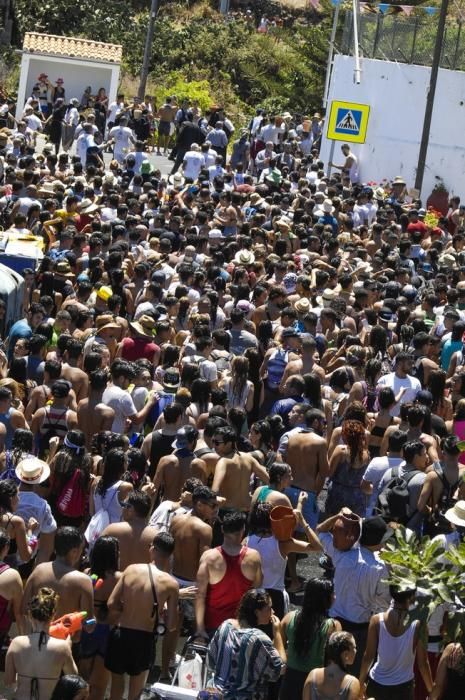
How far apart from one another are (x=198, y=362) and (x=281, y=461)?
1883mm

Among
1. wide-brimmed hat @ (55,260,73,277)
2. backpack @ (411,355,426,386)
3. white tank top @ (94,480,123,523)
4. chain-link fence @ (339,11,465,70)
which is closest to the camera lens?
white tank top @ (94,480,123,523)

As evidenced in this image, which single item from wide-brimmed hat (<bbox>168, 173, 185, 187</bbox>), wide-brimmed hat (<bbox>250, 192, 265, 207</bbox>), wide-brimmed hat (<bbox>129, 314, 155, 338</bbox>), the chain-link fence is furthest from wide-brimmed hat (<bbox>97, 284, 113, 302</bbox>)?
the chain-link fence

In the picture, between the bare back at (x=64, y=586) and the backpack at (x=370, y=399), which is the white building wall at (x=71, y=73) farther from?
the bare back at (x=64, y=586)

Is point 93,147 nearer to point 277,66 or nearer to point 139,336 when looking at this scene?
→ point 139,336

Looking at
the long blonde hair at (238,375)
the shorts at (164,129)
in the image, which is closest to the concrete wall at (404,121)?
the shorts at (164,129)

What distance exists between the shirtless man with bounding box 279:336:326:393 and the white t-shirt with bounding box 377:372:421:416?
619 mm

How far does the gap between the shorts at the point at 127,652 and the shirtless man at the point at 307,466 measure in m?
2.85

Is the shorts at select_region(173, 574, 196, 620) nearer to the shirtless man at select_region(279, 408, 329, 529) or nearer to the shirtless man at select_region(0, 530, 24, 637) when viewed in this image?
Answer: the shirtless man at select_region(0, 530, 24, 637)

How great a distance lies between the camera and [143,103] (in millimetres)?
36031

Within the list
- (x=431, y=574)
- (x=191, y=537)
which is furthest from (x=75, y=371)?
(x=431, y=574)

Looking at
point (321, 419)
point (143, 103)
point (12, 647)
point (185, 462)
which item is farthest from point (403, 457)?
point (143, 103)

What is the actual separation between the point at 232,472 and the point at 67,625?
2.95m

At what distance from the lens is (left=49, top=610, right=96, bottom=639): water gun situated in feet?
24.9

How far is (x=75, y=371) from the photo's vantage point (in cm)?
1188
